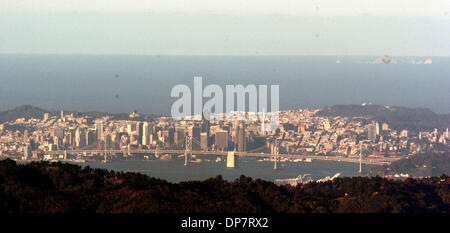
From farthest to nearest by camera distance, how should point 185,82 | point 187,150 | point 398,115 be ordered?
1. point 185,82
2. point 398,115
3. point 187,150

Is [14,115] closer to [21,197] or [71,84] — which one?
[71,84]

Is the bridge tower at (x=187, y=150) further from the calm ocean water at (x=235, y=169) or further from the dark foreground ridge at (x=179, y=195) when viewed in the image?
the dark foreground ridge at (x=179, y=195)

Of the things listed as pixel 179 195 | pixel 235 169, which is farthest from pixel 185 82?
pixel 179 195

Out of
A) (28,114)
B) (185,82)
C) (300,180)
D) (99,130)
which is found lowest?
(300,180)

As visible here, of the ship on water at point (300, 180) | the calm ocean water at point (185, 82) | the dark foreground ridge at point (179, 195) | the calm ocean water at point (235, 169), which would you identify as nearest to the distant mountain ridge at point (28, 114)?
the calm ocean water at point (185, 82)

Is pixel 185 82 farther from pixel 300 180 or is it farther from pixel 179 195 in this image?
pixel 179 195

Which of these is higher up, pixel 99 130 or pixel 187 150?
pixel 99 130

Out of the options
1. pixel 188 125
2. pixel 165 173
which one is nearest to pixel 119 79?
pixel 188 125

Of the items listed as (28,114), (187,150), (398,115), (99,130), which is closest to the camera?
(187,150)
